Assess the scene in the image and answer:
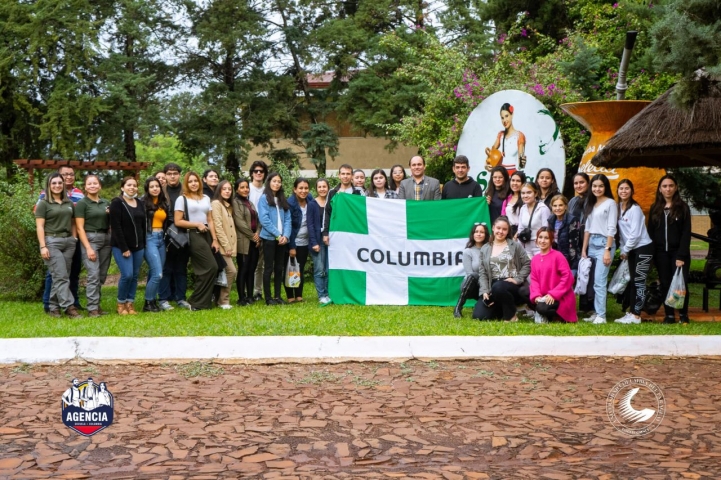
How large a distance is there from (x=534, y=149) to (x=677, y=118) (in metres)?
2.79

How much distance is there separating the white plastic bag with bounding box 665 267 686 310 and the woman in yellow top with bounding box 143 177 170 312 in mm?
6693

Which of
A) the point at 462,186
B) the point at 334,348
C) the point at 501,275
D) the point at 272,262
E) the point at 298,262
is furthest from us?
the point at 298,262

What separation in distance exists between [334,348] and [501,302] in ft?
8.90

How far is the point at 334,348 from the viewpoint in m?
8.40

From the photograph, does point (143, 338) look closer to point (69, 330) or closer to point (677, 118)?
point (69, 330)

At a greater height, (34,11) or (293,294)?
(34,11)

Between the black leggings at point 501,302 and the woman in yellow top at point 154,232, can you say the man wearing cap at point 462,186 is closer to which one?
the black leggings at point 501,302

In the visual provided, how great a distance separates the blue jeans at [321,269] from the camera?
38.7ft

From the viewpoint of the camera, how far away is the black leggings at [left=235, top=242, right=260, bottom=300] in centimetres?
1164

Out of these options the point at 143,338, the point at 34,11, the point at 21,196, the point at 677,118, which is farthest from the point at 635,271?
the point at 34,11

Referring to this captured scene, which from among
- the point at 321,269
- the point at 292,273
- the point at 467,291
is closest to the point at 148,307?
the point at 292,273

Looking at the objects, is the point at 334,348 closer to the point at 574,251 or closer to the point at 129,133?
the point at 574,251

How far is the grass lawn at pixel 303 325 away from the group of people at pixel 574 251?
338mm

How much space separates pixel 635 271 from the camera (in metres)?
10.1
